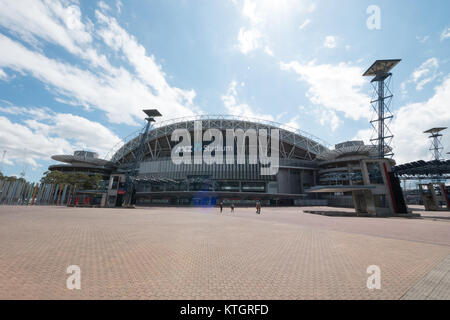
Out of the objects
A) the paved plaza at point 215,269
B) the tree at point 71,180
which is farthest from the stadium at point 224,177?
the paved plaza at point 215,269

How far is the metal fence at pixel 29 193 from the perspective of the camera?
163 ft

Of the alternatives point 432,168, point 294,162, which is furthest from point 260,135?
point 432,168

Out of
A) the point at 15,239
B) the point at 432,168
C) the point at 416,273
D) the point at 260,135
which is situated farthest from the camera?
the point at 260,135

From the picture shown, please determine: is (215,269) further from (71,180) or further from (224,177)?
(71,180)

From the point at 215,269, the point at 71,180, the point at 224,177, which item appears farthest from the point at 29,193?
the point at 215,269

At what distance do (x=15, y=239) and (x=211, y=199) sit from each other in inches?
1989

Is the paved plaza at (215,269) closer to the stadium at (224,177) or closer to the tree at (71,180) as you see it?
the stadium at (224,177)

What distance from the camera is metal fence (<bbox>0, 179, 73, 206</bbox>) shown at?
49719 millimetres

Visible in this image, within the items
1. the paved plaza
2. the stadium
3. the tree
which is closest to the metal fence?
the tree

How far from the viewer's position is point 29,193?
52.2 m

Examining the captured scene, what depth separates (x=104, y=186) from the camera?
2343 inches

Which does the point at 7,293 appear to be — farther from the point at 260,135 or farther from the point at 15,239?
the point at 260,135
